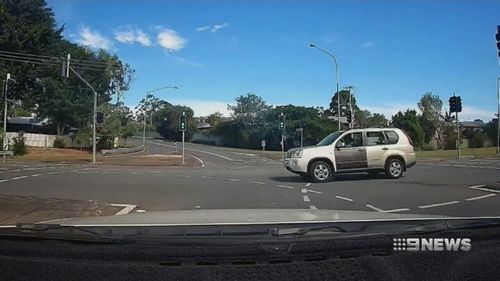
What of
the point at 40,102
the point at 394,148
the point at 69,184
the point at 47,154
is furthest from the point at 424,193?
the point at 40,102

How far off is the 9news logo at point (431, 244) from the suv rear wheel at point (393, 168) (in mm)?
15974

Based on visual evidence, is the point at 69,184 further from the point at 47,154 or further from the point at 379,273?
the point at 47,154

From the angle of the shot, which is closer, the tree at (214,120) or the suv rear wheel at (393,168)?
the suv rear wheel at (393,168)

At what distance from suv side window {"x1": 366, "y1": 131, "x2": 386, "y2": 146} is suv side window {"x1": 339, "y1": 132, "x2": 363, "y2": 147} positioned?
24 cm

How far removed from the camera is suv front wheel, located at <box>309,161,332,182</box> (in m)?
17.5

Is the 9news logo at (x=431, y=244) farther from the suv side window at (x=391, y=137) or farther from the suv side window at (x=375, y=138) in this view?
the suv side window at (x=391, y=137)

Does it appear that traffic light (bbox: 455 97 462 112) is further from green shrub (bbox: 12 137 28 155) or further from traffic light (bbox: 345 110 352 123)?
green shrub (bbox: 12 137 28 155)

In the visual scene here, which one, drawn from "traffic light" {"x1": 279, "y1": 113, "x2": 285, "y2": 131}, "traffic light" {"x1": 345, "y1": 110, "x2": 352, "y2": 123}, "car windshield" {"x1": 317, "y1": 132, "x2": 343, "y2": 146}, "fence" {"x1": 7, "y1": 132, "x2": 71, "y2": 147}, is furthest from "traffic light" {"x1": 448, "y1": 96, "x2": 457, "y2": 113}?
"fence" {"x1": 7, "y1": 132, "x2": 71, "y2": 147}

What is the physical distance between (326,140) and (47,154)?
35.7 metres

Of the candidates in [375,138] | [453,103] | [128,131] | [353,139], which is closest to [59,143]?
[128,131]

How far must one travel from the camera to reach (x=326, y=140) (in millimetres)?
18109

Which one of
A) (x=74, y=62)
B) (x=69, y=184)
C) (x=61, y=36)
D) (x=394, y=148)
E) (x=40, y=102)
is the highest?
(x=61, y=36)

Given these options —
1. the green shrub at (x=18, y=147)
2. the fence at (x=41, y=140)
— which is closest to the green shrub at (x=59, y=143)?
the fence at (x=41, y=140)

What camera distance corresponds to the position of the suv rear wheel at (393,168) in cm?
1791
